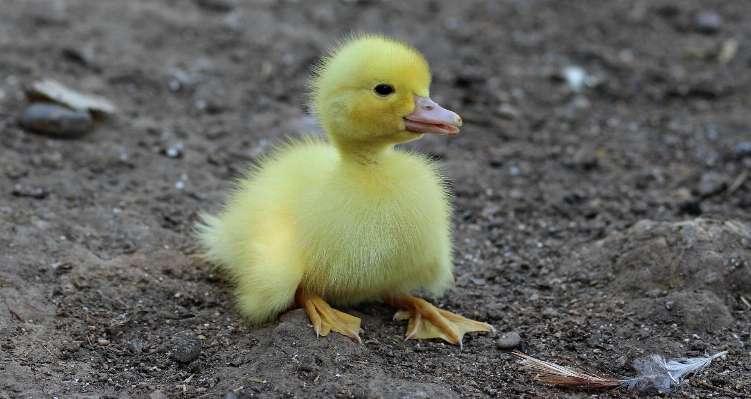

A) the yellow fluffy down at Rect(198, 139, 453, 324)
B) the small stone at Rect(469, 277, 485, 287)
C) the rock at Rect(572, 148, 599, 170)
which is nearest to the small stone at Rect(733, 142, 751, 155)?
the rock at Rect(572, 148, 599, 170)

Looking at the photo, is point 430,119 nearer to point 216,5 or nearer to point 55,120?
point 55,120

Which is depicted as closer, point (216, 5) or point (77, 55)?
point (77, 55)

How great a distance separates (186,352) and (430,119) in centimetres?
140

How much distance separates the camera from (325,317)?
3475 millimetres

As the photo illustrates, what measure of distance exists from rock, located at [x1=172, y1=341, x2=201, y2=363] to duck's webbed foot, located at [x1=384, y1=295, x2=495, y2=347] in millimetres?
909

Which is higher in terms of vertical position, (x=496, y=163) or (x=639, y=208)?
(x=639, y=208)

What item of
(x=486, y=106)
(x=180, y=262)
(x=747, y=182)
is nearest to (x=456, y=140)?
(x=486, y=106)

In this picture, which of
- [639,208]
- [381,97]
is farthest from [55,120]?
[639,208]

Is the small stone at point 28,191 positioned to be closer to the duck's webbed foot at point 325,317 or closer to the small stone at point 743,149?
the duck's webbed foot at point 325,317

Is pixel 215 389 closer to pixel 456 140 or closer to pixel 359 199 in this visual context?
pixel 359 199

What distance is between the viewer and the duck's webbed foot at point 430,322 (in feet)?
11.8

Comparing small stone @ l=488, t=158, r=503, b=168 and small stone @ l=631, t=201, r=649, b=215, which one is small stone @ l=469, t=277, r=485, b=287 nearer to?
small stone @ l=631, t=201, r=649, b=215

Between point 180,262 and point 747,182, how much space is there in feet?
11.4

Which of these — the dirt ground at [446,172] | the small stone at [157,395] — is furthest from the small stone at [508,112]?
the small stone at [157,395]
